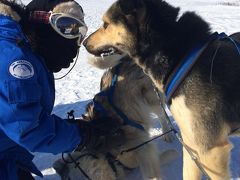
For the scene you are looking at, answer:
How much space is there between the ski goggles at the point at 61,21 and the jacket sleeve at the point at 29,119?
347mm

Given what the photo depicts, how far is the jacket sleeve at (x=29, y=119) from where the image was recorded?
1996mm

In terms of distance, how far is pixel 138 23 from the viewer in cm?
231

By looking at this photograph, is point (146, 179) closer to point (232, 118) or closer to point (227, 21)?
point (232, 118)

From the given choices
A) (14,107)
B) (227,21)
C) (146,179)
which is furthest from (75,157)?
(227,21)

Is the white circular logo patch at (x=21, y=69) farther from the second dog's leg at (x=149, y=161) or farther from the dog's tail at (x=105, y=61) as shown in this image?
the second dog's leg at (x=149, y=161)

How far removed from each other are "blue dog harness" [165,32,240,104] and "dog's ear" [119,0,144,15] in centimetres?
42


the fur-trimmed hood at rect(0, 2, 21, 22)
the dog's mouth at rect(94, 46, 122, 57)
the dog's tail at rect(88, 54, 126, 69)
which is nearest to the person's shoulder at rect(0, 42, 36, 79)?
the fur-trimmed hood at rect(0, 2, 21, 22)

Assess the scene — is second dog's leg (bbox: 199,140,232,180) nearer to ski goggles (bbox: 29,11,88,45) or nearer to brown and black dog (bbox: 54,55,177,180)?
brown and black dog (bbox: 54,55,177,180)

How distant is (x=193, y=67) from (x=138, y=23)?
419mm

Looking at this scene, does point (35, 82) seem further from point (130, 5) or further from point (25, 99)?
point (130, 5)

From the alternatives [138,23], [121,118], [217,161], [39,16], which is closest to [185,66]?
[138,23]

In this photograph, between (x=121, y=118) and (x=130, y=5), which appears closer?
(x=130, y=5)

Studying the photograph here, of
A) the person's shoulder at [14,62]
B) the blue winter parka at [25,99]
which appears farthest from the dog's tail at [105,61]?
the person's shoulder at [14,62]

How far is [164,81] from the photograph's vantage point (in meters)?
2.33
